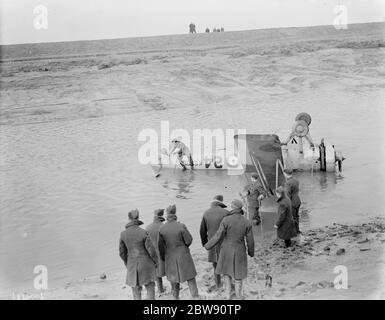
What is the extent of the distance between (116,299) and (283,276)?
8.49 feet

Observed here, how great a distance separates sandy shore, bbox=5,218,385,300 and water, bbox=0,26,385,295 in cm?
88

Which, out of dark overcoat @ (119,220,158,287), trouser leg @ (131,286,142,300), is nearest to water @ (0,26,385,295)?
trouser leg @ (131,286,142,300)

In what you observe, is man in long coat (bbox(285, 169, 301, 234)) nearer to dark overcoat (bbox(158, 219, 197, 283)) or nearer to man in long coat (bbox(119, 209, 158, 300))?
dark overcoat (bbox(158, 219, 197, 283))

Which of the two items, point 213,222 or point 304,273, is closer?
point 213,222

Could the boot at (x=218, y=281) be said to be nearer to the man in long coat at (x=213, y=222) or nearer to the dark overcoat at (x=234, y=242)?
the man in long coat at (x=213, y=222)

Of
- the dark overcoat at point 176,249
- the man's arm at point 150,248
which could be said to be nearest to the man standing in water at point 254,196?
the dark overcoat at point 176,249

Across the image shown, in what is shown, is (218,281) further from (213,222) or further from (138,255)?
(138,255)

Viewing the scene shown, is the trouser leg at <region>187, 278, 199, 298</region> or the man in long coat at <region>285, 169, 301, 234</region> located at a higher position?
the man in long coat at <region>285, 169, 301, 234</region>

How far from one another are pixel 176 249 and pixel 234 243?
2.75ft

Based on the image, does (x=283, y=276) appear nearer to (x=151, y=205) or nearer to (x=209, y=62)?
(x=151, y=205)

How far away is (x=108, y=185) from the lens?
15.1 meters

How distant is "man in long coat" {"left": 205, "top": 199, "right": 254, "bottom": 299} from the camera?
289 inches

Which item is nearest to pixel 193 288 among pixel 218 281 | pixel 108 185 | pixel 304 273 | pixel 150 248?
pixel 218 281
